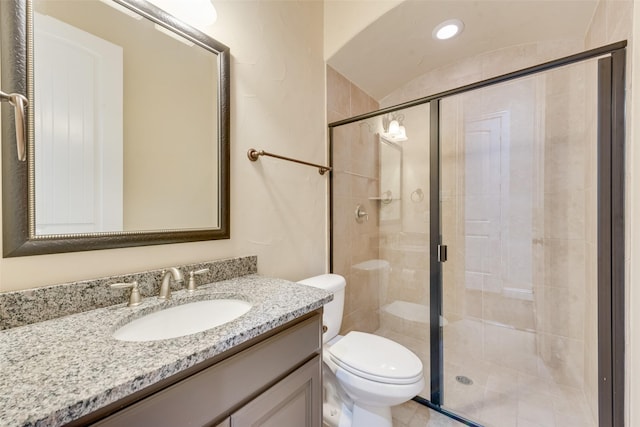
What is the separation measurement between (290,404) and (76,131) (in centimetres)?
109

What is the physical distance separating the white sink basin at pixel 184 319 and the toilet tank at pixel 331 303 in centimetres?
51

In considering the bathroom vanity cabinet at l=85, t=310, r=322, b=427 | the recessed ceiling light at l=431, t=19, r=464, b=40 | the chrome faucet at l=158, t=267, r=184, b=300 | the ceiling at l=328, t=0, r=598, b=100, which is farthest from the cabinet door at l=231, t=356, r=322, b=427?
the recessed ceiling light at l=431, t=19, r=464, b=40

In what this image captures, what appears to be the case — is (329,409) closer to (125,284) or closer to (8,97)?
(125,284)

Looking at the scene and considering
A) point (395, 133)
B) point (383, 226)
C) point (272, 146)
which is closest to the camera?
point (272, 146)

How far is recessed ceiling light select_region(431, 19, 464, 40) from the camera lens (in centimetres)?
166

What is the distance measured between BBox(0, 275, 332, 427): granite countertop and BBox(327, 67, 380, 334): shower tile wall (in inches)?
44.5

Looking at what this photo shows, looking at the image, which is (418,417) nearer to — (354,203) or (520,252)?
(520,252)

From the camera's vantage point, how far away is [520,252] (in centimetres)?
178

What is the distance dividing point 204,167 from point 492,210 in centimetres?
188

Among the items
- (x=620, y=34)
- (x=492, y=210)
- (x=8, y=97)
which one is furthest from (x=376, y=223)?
(x=8, y=97)

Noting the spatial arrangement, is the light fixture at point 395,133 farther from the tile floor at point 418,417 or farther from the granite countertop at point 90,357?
the tile floor at point 418,417

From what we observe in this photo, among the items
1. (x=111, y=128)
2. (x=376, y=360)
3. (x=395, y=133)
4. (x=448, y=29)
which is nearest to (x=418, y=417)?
(x=376, y=360)

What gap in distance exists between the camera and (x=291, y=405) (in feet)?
2.68

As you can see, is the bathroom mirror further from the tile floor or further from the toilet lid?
the tile floor
